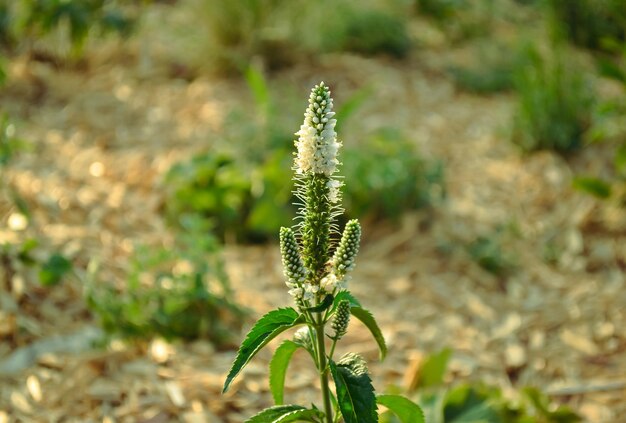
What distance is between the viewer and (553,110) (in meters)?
4.29

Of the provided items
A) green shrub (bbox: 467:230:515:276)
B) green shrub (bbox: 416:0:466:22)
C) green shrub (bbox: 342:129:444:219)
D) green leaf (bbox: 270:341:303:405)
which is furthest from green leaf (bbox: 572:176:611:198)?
green shrub (bbox: 416:0:466:22)

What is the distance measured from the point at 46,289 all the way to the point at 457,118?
3.09 m

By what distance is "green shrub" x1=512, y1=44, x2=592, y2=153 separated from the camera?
4297 millimetres

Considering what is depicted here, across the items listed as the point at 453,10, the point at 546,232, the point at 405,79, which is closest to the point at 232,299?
the point at 546,232

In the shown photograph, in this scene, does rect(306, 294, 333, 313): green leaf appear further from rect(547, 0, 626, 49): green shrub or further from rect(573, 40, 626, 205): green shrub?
rect(547, 0, 626, 49): green shrub

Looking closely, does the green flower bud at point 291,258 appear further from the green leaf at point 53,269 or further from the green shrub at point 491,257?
the green shrub at point 491,257

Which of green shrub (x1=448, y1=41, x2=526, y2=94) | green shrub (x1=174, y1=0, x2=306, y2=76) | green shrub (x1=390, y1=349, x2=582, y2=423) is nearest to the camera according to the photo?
green shrub (x1=390, y1=349, x2=582, y2=423)

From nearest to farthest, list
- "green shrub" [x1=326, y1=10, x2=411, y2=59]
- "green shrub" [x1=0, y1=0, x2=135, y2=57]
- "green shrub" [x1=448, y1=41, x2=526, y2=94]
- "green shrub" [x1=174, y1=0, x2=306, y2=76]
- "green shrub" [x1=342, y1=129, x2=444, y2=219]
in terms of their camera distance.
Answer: "green shrub" [x1=342, y1=129, x2=444, y2=219]
"green shrub" [x1=0, y1=0, x2=135, y2=57]
"green shrub" [x1=174, y1=0, x2=306, y2=76]
"green shrub" [x1=448, y1=41, x2=526, y2=94]
"green shrub" [x1=326, y1=10, x2=411, y2=59]

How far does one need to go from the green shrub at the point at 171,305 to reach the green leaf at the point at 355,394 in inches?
45.3

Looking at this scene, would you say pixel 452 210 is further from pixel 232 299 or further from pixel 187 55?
pixel 187 55

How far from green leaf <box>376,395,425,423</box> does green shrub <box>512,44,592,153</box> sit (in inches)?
120

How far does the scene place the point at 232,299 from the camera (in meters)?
2.90

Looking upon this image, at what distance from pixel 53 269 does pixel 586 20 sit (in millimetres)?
4773

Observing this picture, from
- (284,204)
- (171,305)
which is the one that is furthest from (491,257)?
(171,305)
